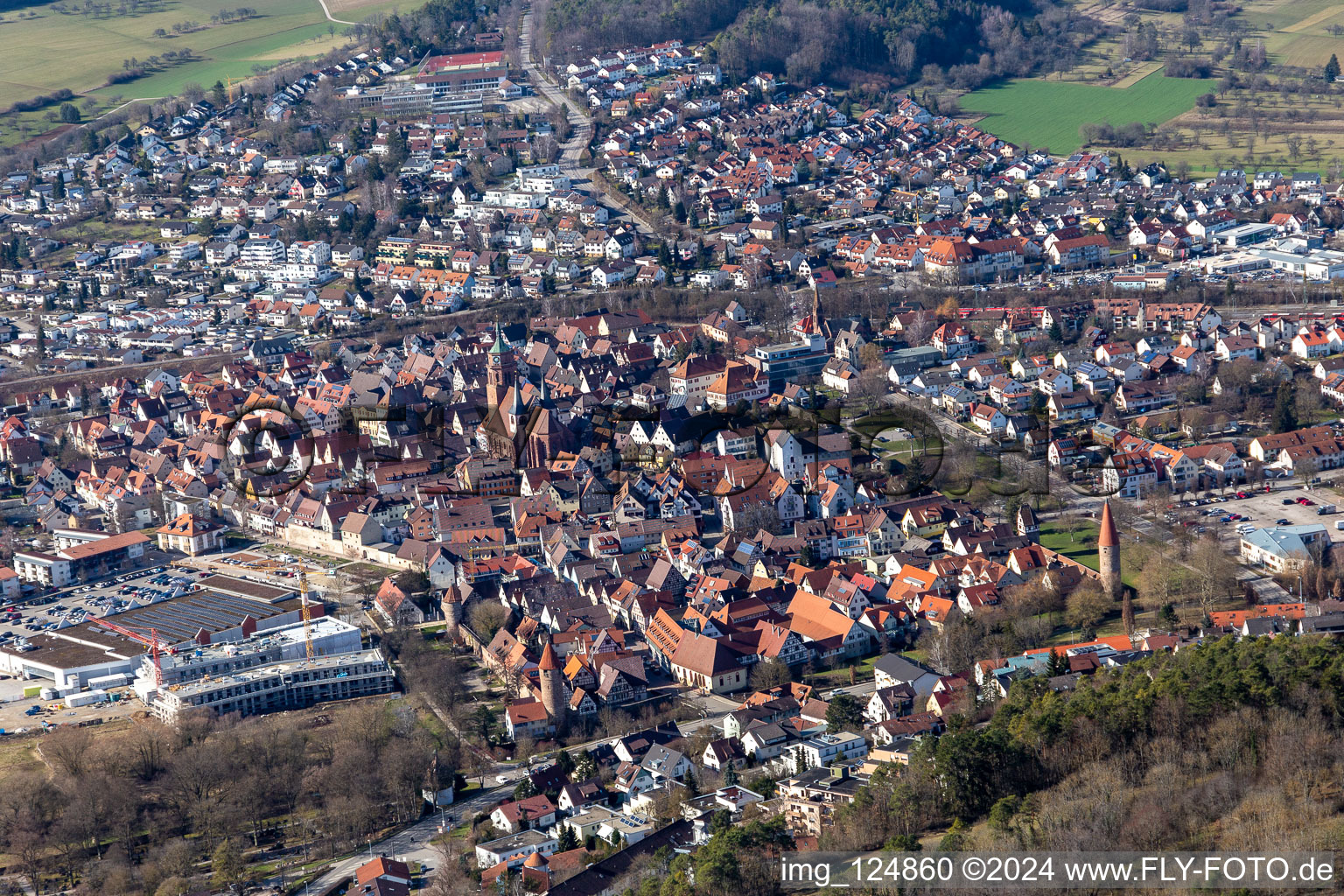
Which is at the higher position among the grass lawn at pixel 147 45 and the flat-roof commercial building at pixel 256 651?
the grass lawn at pixel 147 45

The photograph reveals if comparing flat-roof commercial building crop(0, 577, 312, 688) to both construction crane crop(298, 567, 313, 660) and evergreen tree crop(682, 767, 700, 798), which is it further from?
evergreen tree crop(682, 767, 700, 798)

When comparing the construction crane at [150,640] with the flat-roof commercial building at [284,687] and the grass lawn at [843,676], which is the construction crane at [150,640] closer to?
the flat-roof commercial building at [284,687]

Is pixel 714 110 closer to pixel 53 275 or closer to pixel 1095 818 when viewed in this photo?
pixel 53 275

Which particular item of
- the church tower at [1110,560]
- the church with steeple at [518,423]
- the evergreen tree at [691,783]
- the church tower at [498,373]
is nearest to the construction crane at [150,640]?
the church with steeple at [518,423]

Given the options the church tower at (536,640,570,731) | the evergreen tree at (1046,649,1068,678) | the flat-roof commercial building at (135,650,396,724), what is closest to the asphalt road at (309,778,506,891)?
the church tower at (536,640,570,731)

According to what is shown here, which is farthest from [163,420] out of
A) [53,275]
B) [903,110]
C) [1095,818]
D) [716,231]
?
[903,110]

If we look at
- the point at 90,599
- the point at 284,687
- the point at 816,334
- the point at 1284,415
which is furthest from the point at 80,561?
the point at 1284,415

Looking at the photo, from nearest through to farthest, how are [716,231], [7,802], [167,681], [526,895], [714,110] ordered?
1. [526,895]
2. [7,802]
3. [167,681]
4. [716,231]
5. [714,110]

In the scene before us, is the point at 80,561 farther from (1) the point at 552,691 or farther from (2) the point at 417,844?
(2) the point at 417,844
